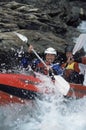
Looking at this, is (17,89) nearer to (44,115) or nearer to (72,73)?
(44,115)

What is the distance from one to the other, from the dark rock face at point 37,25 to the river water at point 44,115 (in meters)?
4.58

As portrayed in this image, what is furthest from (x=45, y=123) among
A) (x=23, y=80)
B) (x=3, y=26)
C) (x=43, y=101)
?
(x=3, y=26)

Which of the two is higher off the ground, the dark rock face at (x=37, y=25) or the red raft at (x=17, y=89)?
the red raft at (x=17, y=89)

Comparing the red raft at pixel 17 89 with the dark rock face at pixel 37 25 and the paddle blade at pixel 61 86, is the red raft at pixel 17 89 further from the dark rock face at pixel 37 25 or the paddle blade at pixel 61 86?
the dark rock face at pixel 37 25

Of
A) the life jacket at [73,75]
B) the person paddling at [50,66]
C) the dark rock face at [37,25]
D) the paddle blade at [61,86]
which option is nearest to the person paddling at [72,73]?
the life jacket at [73,75]

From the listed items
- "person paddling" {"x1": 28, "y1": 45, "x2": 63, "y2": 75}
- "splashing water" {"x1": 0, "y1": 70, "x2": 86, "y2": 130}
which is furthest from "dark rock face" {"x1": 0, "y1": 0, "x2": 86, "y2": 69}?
"splashing water" {"x1": 0, "y1": 70, "x2": 86, "y2": 130}

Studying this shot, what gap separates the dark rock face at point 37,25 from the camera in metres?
12.7

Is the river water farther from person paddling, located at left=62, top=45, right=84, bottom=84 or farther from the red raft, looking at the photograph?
person paddling, located at left=62, top=45, right=84, bottom=84

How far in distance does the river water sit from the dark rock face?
4.58m

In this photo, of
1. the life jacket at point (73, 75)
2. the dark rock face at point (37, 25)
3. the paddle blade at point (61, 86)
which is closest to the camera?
the paddle blade at point (61, 86)

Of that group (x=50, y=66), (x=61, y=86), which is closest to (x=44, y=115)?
(x=61, y=86)

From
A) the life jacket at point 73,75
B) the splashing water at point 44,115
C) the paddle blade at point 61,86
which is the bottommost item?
the splashing water at point 44,115

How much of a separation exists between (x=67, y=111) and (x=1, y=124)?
1.42m

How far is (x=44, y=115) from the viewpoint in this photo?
7324 mm
